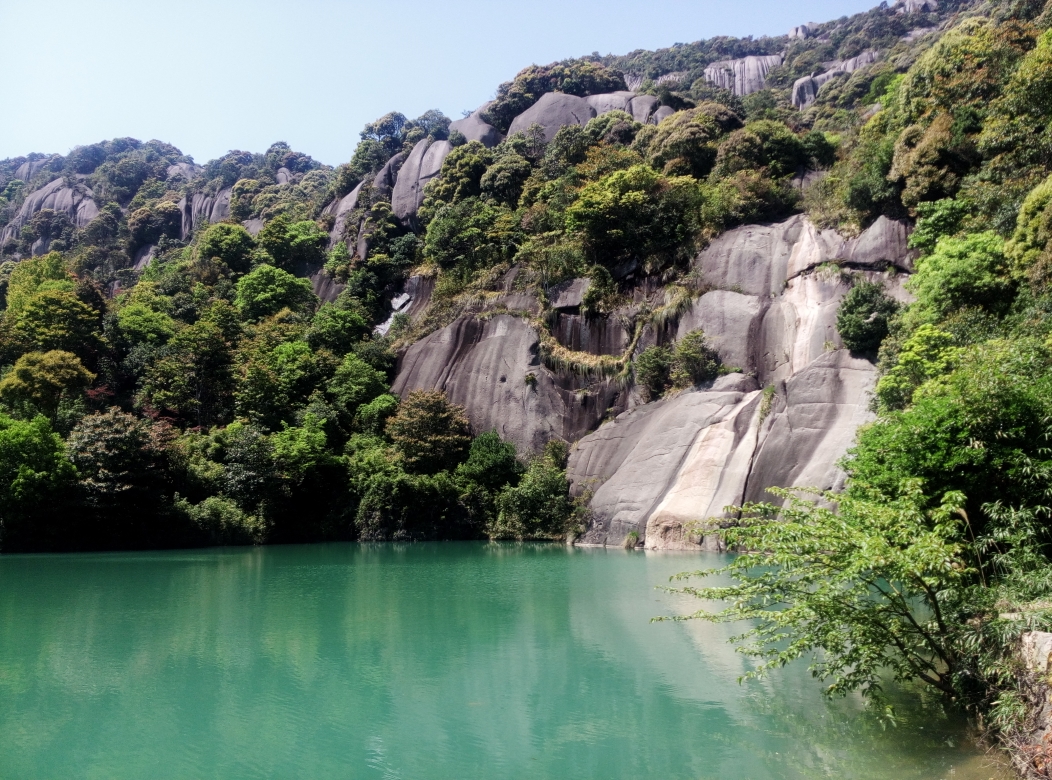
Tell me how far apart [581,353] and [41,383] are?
84.3 ft

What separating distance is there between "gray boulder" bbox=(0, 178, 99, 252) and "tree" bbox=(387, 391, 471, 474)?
182 feet

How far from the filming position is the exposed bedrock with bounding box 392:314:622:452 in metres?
34.7

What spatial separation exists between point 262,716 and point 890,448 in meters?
9.91

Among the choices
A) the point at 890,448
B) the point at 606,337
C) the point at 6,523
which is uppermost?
the point at 606,337

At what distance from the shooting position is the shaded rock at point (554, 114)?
2130 inches

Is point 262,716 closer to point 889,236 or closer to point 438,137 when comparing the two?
point 889,236

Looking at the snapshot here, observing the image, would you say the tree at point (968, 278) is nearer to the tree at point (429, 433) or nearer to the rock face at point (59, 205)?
the tree at point (429, 433)

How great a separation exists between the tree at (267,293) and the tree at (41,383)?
12502 mm

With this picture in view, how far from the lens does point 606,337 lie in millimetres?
36000

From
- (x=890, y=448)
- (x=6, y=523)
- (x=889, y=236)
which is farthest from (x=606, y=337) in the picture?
(x=6, y=523)

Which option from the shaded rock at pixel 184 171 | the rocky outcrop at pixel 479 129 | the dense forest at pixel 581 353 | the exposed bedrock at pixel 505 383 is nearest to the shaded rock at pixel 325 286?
the dense forest at pixel 581 353

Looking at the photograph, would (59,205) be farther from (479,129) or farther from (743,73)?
(743,73)

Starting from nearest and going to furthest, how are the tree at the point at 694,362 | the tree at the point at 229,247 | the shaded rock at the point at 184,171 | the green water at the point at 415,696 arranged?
the green water at the point at 415,696
the tree at the point at 694,362
the tree at the point at 229,247
the shaded rock at the point at 184,171

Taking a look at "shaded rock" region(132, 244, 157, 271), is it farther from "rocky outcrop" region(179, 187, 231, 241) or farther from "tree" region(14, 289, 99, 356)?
"tree" region(14, 289, 99, 356)
